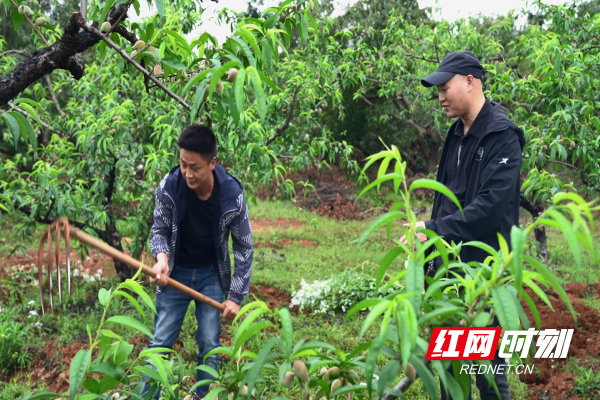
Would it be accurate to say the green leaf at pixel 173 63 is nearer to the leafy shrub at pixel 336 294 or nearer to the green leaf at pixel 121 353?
the green leaf at pixel 121 353

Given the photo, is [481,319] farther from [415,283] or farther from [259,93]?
[259,93]

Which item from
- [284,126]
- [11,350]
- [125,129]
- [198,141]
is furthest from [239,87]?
[284,126]

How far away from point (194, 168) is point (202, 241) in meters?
0.46

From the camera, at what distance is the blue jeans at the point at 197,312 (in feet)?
9.52

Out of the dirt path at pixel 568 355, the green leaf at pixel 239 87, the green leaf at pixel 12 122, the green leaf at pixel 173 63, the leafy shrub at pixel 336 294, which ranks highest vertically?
the green leaf at pixel 173 63

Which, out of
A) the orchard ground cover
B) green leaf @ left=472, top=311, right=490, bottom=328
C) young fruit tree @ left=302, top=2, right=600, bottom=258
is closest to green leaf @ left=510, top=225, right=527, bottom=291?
green leaf @ left=472, top=311, right=490, bottom=328

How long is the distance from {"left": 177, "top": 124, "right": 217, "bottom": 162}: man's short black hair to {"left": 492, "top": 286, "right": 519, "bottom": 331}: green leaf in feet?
6.28

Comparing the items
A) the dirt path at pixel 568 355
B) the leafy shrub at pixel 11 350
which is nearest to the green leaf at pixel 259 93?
the dirt path at pixel 568 355

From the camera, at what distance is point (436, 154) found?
14586 mm

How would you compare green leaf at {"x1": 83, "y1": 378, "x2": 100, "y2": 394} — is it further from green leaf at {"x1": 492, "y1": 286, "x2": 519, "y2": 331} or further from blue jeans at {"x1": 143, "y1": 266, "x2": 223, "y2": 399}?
blue jeans at {"x1": 143, "y1": 266, "x2": 223, "y2": 399}

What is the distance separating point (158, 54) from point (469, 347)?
1.43 m

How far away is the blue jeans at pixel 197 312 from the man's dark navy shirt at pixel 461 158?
1.32 meters

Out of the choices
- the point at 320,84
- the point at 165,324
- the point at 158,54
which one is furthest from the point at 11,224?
the point at 158,54

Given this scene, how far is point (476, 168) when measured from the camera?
8.16ft
